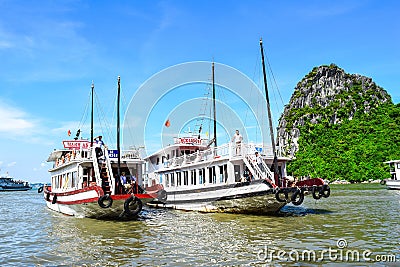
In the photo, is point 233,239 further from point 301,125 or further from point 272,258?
point 301,125

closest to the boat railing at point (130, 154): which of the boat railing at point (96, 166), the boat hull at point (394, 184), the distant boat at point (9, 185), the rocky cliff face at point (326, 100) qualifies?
the boat railing at point (96, 166)

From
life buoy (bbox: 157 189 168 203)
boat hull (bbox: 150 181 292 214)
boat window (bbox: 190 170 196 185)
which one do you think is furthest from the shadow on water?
life buoy (bbox: 157 189 168 203)

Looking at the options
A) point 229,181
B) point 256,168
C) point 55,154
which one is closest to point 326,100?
point 55,154

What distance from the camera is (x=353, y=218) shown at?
61.0 ft

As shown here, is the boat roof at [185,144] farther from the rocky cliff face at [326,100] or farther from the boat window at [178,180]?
the rocky cliff face at [326,100]

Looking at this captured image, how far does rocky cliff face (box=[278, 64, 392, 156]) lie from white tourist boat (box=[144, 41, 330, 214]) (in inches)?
3372

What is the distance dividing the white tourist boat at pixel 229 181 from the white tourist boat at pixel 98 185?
396 centimetres

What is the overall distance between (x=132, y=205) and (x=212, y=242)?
281 inches

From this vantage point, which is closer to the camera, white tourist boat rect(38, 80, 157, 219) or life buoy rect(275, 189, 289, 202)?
white tourist boat rect(38, 80, 157, 219)

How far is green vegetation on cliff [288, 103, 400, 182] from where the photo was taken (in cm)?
7769

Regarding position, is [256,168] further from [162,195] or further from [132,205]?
[162,195]

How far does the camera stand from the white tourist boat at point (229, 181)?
782 inches

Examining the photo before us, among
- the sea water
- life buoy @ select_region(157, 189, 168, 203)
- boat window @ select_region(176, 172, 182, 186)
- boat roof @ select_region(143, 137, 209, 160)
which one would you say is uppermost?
boat roof @ select_region(143, 137, 209, 160)

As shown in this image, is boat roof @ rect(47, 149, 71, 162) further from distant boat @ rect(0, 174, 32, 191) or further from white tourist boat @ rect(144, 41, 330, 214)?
distant boat @ rect(0, 174, 32, 191)
